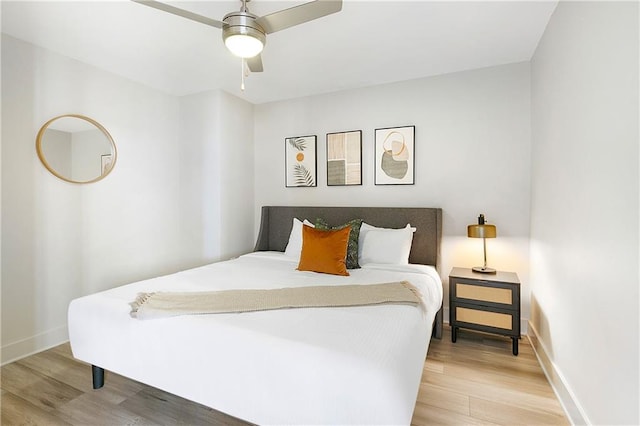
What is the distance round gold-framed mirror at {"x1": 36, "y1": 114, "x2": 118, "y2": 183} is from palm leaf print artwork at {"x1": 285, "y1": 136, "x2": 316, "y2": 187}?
73.8 inches

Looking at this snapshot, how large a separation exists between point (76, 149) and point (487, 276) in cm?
391

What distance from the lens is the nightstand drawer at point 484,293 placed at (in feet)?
7.84

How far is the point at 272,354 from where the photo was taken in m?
1.26

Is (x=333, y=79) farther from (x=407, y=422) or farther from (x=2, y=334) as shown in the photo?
(x=2, y=334)

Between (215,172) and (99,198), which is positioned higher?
(215,172)

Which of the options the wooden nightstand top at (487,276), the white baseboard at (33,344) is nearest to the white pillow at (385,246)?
the wooden nightstand top at (487,276)

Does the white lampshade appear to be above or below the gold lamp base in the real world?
above

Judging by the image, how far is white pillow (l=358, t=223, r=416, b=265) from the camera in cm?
276

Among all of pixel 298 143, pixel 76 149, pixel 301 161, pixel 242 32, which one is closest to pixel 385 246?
pixel 301 161

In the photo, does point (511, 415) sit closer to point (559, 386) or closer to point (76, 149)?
point (559, 386)

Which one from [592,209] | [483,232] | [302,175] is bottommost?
[483,232]

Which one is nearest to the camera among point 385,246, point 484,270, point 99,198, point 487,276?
point 487,276

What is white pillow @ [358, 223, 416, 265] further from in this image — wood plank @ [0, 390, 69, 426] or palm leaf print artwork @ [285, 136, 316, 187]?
wood plank @ [0, 390, 69, 426]

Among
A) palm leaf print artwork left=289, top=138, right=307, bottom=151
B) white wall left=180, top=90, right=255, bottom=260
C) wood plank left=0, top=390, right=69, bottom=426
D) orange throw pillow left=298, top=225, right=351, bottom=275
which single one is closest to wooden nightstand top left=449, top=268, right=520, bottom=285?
orange throw pillow left=298, top=225, right=351, bottom=275
